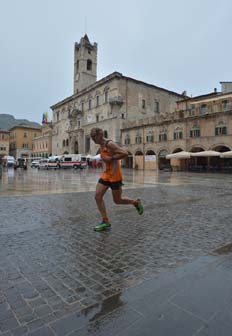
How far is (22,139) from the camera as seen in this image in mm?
85688

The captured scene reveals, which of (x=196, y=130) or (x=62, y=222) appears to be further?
(x=196, y=130)

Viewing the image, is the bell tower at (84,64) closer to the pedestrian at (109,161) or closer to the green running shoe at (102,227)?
the pedestrian at (109,161)

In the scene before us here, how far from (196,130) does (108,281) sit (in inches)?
1300

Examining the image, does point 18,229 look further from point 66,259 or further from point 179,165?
point 179,165

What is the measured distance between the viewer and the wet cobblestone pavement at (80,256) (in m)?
1.98

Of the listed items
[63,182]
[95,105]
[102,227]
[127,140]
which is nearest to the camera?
[102,227]

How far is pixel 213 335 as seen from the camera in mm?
1693

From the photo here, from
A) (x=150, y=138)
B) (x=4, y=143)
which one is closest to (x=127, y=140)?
(x=150, y=138)

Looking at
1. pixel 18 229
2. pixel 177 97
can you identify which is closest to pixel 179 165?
pixel 177 97

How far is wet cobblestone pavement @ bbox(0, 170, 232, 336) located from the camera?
198 centimetres

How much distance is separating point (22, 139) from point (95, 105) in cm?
4710

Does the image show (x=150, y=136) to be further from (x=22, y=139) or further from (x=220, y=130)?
(x=22, y=139)

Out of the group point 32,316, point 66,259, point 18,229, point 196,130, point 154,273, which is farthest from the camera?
point 196,130

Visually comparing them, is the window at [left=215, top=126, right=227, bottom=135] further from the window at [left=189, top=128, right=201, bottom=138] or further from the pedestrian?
the pedestrian
